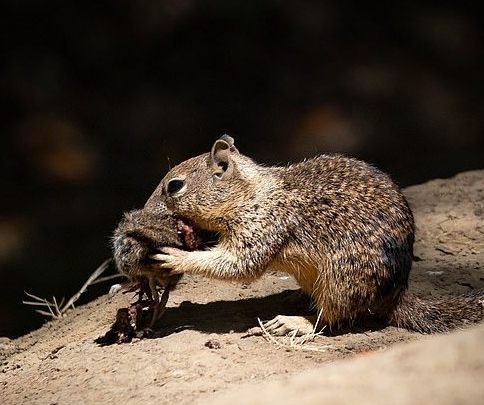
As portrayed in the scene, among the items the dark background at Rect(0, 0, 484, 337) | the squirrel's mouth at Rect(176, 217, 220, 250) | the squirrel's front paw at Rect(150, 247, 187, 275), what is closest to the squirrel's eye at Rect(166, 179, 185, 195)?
the squirrel's mouth at Rect(176, 217, 220, 250)

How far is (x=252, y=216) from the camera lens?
442cm

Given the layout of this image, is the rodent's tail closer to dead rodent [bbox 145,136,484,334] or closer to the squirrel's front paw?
dead rodent [bbox 145,136,484,334]

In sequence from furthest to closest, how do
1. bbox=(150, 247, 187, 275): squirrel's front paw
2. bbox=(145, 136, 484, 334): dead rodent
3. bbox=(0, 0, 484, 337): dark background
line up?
bbox=(0, 0, 484, 337): dark background, bbox=(150, 247, 187, 275): squirrel's front paw, bbox=(145, 136, 484, 334): dead rodent

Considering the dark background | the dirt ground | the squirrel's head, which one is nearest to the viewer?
the dirt ground

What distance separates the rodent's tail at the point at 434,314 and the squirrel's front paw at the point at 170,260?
1.06 m

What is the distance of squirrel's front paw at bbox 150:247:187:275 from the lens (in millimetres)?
4359

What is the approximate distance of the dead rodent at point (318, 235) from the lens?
4.23 m

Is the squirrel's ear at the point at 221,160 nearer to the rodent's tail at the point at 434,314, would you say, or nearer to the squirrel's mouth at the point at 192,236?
the squirrel's mouth at the point at 192,236

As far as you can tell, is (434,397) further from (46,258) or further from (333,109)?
(333,109)

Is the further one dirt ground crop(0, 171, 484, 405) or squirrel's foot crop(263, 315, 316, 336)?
squirrel's foot crop(263, 315, 316, 336)

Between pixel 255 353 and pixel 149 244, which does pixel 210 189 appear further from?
pixel 255 353

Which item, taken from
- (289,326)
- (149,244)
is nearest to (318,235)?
(289,326)

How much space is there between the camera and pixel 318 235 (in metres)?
4.29

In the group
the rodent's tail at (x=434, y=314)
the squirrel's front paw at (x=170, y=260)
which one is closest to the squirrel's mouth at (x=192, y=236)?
the squirrel's front paw at (x=170, y=260)
